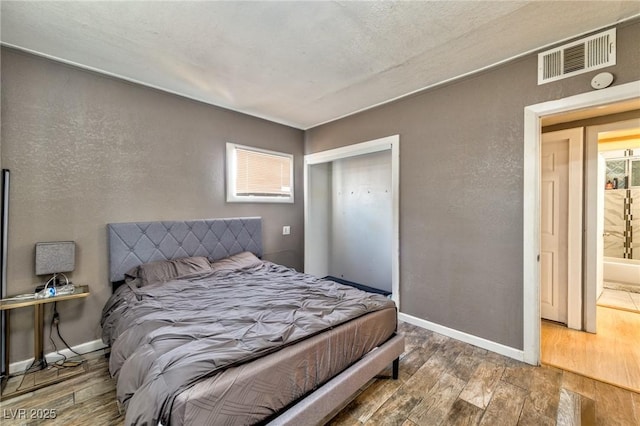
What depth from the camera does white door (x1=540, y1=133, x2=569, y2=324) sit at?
124 inches

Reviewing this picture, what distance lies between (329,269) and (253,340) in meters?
3.80

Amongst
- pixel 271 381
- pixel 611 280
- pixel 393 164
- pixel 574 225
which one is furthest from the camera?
pixel 611 280

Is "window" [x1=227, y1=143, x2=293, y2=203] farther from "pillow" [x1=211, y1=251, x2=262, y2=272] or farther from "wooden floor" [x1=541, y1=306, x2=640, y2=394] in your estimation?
"wooden floor" [x1=541, y1=306, x2=640, y2=394]

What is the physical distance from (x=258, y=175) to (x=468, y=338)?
130 inches

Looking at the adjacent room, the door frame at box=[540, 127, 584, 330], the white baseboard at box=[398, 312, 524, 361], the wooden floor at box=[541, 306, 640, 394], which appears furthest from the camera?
the door frame at box=[540, 127, 584, 330]

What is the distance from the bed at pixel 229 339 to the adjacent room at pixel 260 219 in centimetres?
1

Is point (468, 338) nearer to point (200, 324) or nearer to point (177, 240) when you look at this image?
point (200, 324)

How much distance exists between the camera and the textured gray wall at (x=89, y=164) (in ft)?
7.52

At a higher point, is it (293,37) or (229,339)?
(293,37)

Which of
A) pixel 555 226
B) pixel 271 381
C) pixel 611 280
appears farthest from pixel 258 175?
pixel 611 280

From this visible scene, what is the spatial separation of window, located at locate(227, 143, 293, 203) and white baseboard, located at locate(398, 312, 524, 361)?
249 centimetres

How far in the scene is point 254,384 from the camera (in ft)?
4.28

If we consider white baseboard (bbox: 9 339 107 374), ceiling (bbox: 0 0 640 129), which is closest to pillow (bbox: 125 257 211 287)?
white baseboard (bbox: 9 339 107 374)

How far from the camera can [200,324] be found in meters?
1.72
